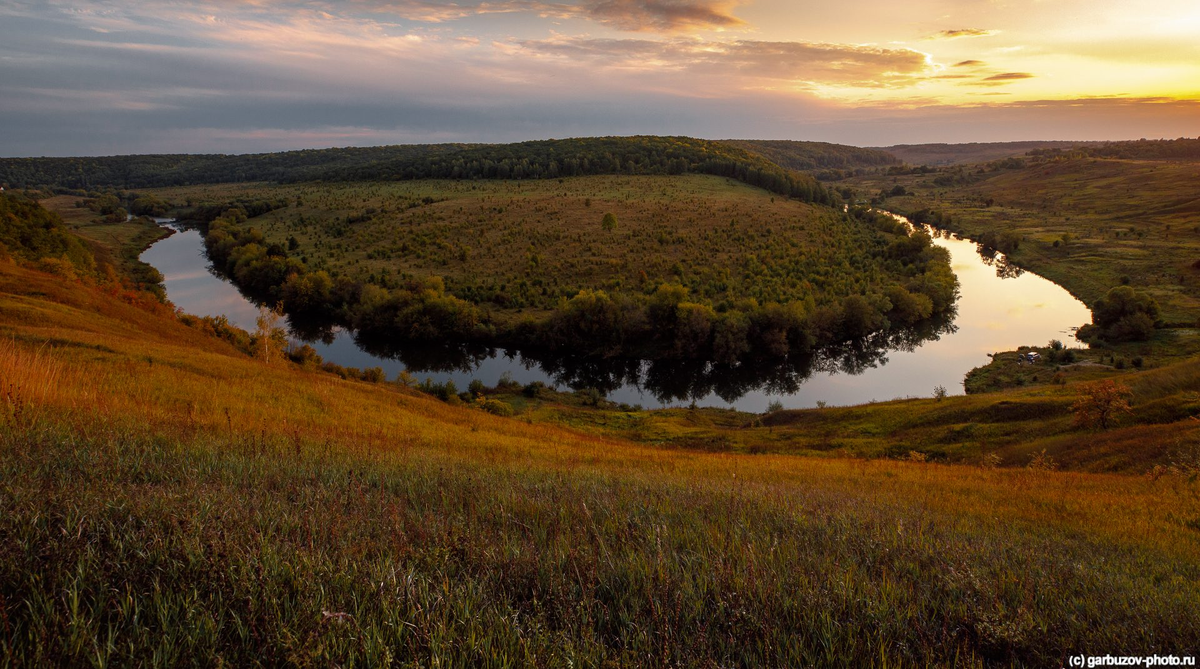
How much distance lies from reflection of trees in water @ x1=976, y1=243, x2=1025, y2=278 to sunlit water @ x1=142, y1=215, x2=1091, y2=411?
0.49 m

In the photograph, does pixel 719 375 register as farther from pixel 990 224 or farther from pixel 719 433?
pixel 990 224

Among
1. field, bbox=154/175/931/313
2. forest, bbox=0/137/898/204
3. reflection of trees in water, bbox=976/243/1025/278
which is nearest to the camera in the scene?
field, bbox=154/175/931/313

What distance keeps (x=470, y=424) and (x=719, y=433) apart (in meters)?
17.8

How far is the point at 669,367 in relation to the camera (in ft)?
169

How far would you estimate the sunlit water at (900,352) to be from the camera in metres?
47.0

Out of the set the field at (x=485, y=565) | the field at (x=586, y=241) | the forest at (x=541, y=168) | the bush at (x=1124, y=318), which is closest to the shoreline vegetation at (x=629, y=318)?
the field at (x=586, y=241)

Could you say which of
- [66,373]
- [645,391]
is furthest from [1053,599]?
[645,391]

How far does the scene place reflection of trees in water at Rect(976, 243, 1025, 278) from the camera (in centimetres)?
8133

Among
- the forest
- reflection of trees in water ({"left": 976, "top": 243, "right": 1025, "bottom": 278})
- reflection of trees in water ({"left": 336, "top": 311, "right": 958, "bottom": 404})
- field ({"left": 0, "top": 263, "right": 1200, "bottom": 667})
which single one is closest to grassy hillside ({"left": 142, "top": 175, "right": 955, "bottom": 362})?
reflection of trees in water ({"left": 336, "top": 311, "right": 958, "bottom": 404})

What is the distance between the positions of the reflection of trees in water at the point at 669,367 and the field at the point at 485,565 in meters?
40.2

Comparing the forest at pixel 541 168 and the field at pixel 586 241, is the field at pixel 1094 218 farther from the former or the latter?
the forest at pixel 541 168

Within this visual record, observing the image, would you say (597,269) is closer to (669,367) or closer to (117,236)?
(669,367)

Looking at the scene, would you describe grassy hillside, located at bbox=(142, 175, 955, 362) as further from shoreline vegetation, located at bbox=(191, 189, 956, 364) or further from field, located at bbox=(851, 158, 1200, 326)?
field, located at bbox=(851, 158, 1200, 326)

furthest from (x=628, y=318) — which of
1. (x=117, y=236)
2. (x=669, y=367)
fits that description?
(x=117, y=236)
